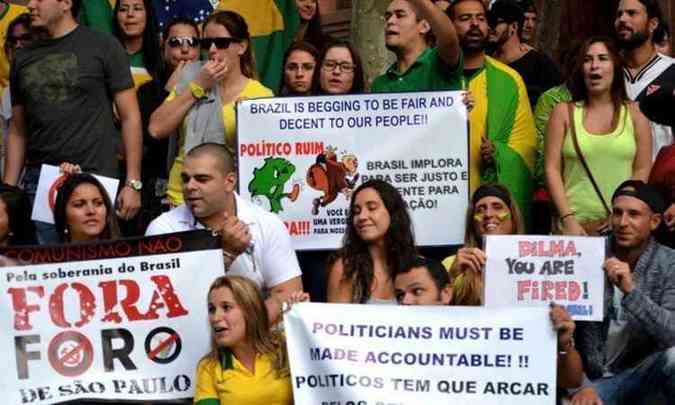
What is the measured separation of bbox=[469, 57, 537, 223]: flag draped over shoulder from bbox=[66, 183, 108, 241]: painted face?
7.65ft

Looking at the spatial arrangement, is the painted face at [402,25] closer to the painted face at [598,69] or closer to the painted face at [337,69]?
the painted face at [337,69]

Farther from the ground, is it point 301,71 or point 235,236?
point 301,71

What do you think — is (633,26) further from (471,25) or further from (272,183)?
(272,183)

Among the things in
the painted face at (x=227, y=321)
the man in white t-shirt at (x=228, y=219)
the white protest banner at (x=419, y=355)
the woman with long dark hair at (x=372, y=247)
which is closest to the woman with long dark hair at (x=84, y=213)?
the man in white t-shirt at (x=228, y=219)

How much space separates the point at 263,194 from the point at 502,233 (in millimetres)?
1657

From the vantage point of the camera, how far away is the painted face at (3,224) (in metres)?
12.0

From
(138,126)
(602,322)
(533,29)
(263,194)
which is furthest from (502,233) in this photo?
(533,29)

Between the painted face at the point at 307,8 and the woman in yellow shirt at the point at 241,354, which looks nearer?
the woman in yellow shirt at the point at 241,354

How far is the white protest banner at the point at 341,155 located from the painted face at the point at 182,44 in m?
1.17

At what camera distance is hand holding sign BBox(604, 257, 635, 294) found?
35.5ft

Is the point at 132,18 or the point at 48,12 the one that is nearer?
the point at 48,12

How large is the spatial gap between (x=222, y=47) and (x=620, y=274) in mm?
3046

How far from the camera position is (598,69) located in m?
12.4

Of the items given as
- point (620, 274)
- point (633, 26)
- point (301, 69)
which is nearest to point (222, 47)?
point (301, 69)
